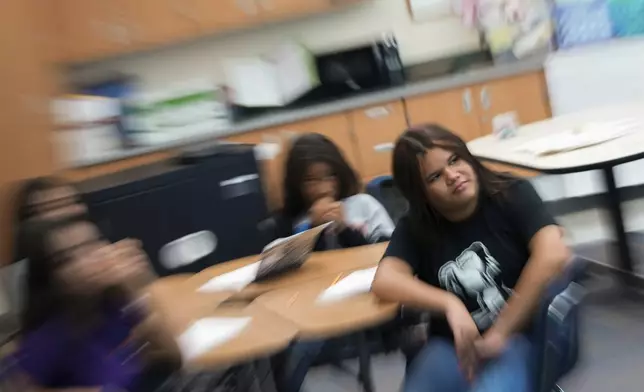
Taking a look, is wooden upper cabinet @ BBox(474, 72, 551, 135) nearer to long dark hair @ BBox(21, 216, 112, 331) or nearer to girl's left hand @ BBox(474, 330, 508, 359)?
girl's left hand @ BBox(474, 330, 508, 359)

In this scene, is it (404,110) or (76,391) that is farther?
(404,110)

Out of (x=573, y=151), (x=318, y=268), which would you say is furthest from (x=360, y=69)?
(x=318, y=268)

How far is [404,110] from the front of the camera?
412 cm

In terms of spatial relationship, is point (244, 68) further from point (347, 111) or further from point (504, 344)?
point (504, 344)

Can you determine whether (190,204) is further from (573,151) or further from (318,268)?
(573,151)

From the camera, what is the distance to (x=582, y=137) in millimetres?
2609

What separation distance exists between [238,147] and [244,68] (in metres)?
1.31

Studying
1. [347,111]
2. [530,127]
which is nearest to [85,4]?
[347,111]

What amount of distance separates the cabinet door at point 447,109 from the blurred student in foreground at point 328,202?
127 centimetres

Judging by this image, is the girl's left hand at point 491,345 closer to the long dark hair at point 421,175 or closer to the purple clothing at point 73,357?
the long dark hair at point 421,175

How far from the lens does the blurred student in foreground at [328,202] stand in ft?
8.41

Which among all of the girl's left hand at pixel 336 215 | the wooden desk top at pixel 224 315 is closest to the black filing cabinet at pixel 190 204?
the girl's left hand at pixel 336 215

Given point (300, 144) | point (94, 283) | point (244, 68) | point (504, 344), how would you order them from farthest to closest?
point (244, 68) < point (300, 144) < point (504, 344) < point (94, 283)

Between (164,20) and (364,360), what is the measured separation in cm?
254
